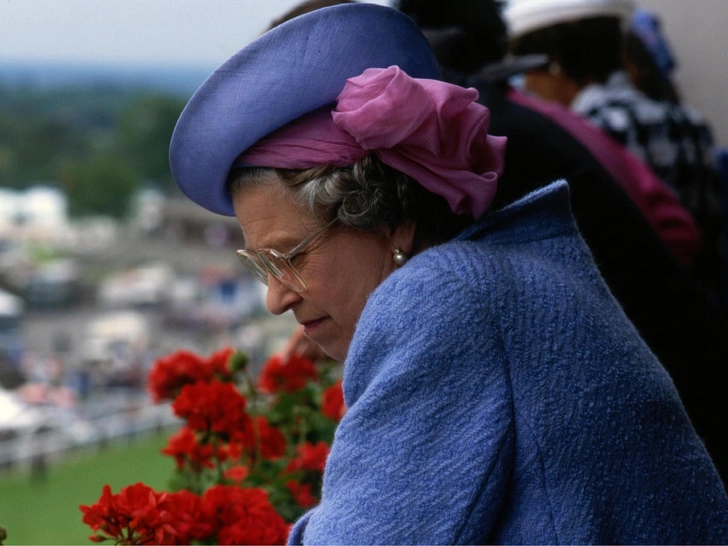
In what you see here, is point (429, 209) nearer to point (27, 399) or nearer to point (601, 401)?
point (601, 401)

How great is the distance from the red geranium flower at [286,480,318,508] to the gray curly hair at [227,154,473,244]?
0.80 meters

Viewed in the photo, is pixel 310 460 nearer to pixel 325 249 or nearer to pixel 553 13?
pixel 325 249

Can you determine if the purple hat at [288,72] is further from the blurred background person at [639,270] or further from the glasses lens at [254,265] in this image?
the blurred background person at [639,270]

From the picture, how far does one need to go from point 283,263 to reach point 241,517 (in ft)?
1.48

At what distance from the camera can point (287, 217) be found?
1.42 m

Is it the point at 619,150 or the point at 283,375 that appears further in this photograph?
the point at 619,150

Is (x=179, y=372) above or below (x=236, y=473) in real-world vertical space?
above

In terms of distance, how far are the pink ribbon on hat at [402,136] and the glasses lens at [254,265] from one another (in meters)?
0.17

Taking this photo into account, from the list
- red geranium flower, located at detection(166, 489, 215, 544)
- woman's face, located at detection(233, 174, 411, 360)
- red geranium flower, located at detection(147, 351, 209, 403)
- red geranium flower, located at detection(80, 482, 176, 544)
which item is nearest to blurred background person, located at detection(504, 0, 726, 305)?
red geranium flower, located at detection(147, 351, 209, 403)

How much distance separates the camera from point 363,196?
136 centimetres

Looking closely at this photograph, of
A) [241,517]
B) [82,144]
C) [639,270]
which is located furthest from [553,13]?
[82,144]

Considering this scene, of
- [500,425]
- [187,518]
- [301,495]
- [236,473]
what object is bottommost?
[301,495]

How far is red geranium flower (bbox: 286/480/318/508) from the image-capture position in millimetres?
1974

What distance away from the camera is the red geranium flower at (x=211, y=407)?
1.84m
